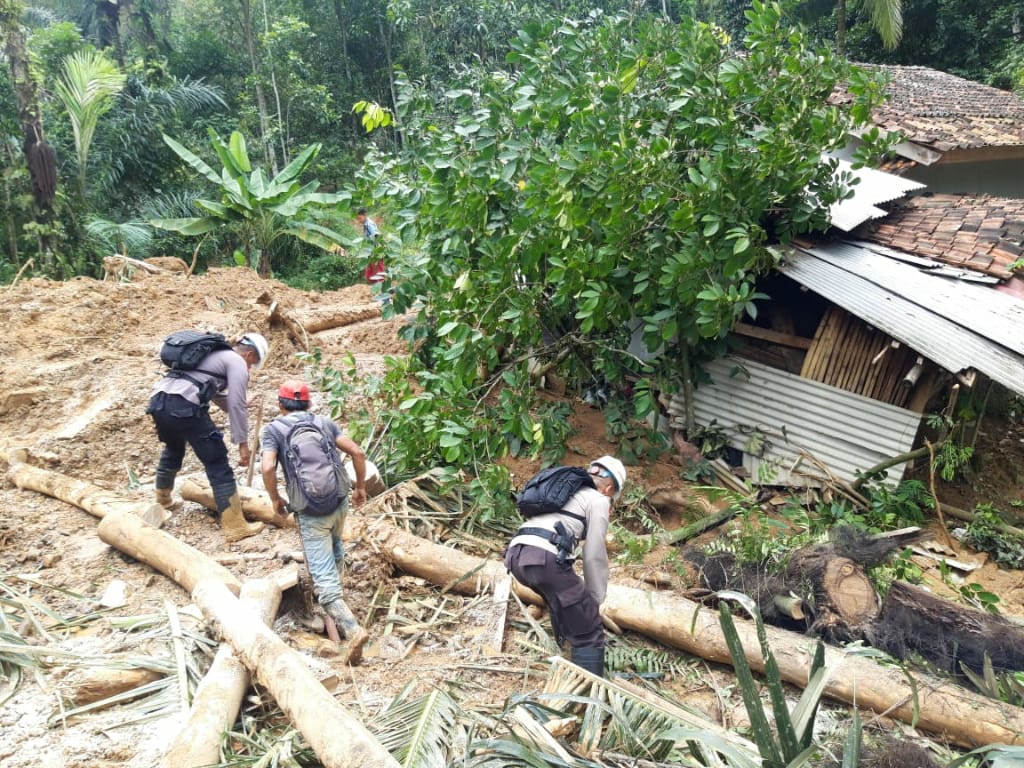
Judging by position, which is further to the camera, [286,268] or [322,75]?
[322,75]

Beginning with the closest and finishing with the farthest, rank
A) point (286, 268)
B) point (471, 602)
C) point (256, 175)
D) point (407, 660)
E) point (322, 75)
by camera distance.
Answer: point (407, 660) → point (471, 602) → point (256, 175) → point (286, 268) → point (322, 75)

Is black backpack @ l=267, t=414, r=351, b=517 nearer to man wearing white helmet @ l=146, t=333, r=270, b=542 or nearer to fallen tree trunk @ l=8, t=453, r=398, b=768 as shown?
fallen tree trunk @ l=8, t=453, r=398, b=768

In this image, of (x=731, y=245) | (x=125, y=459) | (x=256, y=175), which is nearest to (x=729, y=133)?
(x=731, y=245)

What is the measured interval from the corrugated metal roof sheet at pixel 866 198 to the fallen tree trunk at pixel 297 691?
5802 mm

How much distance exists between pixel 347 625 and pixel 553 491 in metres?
1.66

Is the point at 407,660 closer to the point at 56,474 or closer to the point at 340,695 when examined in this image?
the point at 340,695

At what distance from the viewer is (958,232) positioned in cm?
714

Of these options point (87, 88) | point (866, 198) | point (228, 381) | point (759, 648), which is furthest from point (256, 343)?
point (87, 88)

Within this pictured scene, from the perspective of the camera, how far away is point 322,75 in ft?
78.1

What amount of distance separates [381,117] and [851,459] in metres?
5.33

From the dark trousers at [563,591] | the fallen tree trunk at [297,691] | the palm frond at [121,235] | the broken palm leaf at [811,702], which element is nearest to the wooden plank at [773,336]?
the dark trousers at [563,591]

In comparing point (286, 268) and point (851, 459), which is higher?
point (851, 459)

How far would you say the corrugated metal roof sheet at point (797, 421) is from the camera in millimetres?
6449

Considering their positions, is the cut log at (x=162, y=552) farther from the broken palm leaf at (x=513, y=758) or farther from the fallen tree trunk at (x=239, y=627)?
the broken palm leaf at (x=513, y=758)
